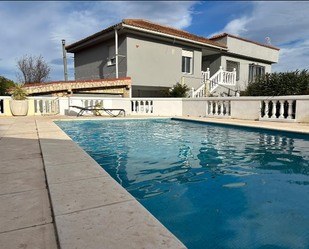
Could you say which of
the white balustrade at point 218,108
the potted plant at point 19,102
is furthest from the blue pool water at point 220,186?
the potted plant at point 19,102

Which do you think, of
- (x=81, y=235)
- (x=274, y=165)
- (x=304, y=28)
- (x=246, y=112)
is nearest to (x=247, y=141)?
(x=274, y=165)

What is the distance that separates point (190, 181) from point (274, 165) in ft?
5.98

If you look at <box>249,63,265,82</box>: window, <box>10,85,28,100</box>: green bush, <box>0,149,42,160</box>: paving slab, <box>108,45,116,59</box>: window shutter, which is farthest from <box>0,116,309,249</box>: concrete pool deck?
<box>249,63,265,82</box>: window

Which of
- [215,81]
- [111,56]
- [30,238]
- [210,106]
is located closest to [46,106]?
[111,56]

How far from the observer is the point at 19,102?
11.3 metres

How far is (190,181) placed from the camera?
3180 mm

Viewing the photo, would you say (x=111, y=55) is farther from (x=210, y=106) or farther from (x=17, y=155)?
(x=17, y=155)

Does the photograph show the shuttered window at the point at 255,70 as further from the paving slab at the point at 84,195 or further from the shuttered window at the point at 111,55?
the paving slab at the point at 84,195

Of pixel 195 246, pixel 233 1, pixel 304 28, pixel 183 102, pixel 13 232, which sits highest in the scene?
pixel 304 28

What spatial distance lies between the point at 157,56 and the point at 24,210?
49.8ft

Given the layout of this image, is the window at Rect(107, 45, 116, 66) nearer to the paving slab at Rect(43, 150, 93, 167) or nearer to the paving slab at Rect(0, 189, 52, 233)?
the paving slab at Rect(43, 150, 93, 167)

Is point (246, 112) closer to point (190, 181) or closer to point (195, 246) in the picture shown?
point (190, 181)

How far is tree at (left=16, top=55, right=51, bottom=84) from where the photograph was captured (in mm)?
31836

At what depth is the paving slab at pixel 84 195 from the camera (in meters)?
1.77
